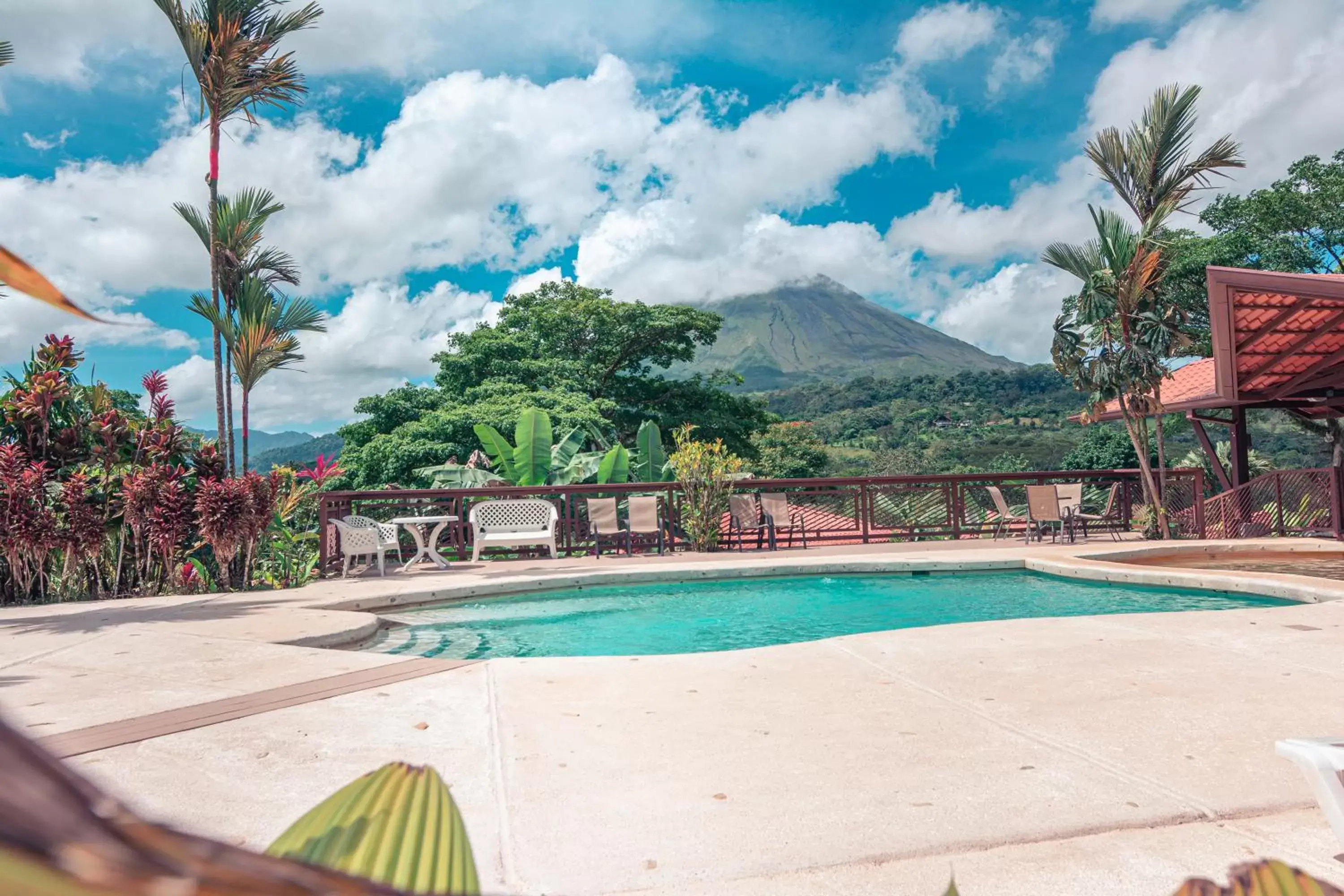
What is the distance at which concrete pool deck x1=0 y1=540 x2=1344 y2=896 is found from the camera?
2041 millimetres

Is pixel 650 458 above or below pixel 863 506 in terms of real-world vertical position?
above

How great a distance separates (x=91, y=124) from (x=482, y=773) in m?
20.7

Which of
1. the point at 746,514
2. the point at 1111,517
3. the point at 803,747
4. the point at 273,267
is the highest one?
the point at 273,267

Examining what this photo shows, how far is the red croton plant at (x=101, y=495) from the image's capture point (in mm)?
7098

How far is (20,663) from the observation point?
434cm

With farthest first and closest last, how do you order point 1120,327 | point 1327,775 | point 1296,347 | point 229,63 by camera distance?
point 1120,327 < point 1296,347 < point 229,63 < point 1327,775

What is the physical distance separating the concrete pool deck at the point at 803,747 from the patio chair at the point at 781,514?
658 centimetres

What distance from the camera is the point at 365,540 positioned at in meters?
9.12

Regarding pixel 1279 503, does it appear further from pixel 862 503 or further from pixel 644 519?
pixel 644 519

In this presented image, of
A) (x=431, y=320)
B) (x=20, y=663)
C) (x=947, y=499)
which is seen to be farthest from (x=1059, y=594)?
(x=431, y=320)

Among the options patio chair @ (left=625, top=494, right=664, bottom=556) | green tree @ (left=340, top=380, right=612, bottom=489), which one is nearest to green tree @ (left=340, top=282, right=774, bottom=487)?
green tree @ (left=340, top=380, right=612, bottom=489)

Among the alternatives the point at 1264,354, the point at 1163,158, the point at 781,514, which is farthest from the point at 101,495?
the point at 1264,354

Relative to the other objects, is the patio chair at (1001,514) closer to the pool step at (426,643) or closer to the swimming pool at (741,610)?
the swimming pool at (741,610)

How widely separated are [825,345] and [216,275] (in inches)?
4806
